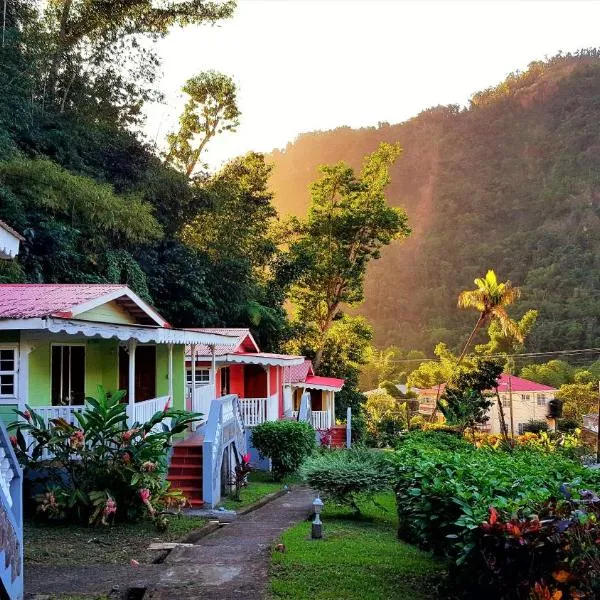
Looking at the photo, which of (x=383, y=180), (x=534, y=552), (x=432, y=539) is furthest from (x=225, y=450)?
(x=383, y=180)

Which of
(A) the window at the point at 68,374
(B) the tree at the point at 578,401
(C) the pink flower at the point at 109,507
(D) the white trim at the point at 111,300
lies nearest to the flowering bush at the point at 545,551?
(C) the pink flower at the point at 109,507

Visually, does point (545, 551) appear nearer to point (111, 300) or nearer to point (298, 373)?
point (111, 300)

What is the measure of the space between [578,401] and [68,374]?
42255mm

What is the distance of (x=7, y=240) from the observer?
7480 mm

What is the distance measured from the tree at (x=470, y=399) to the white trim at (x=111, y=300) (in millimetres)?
9876

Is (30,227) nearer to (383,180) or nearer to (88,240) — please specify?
(88,240)

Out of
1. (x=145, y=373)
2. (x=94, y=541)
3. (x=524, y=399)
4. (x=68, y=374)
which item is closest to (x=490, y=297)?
(x=524, y=399)

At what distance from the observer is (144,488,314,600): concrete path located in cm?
721

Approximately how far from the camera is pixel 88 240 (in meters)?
23.4

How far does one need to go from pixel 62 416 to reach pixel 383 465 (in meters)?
5.59

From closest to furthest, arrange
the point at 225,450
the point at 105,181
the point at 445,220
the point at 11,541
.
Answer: the point at 11,541, the point at 225,450, the point at 105,181, the point at 445,220

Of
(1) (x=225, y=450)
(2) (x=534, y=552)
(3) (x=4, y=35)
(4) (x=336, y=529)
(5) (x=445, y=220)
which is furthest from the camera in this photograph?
(5) (x=445, y=220)

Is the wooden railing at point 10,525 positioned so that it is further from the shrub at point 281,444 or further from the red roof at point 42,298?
the shrub at point 281,444

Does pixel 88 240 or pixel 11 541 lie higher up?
pixel 88 240
